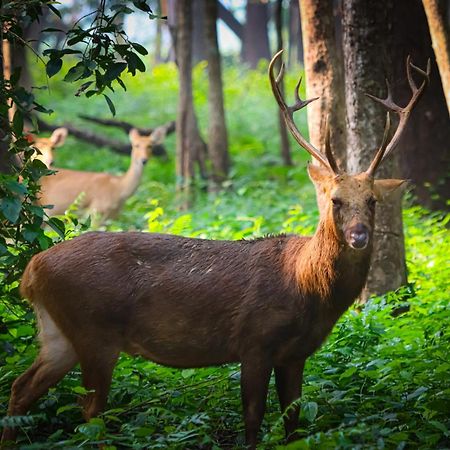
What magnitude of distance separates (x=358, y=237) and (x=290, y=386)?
110cm

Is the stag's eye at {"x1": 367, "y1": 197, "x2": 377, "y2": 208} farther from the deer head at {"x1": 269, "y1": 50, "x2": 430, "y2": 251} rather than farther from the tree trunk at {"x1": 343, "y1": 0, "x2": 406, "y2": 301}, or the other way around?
the tree trunk at {"x1": 343, "y1": 0, "x2": 406, "y2": 301}

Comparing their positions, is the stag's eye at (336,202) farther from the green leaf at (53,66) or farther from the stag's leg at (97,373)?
the green leaf at (53,66)

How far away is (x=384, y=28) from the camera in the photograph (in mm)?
8633

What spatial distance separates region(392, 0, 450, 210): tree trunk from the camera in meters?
13.0

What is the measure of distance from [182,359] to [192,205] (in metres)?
8.49

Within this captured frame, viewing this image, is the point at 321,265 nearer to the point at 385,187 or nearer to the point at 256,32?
the point at 385,187

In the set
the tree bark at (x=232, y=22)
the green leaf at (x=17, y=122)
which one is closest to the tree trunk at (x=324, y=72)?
the green leaf at (x=17, y=122)

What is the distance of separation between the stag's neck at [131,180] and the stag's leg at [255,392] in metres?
9.89

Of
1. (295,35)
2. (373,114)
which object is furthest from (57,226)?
(295,35)

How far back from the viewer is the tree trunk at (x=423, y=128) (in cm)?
1298

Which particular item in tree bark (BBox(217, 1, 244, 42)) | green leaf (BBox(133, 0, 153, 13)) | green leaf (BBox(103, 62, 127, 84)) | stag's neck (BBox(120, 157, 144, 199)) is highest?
tree bark (BBox(217, 1, 244, 42))

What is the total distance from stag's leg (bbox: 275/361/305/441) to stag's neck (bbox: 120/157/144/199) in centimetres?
968

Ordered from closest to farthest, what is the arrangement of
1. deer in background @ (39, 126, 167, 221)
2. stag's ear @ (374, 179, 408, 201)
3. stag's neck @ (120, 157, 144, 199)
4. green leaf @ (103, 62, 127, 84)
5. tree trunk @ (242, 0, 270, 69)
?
stag's ear @ (374, 179, 408, 201) → green leaf @ (103, 62, 127, 84) → deer in background @ (39, 126, 167, 221) → stag's neck @ (120, 157, 144, 199) → tree trunk @ (242, 0, 270, 69)

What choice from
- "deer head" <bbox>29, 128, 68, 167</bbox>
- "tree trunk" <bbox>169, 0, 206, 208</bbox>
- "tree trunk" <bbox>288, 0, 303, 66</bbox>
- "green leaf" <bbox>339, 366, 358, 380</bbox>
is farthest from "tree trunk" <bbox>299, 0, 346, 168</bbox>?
"tree trunk" <bbox>288, 0, 303, 66</bbox>
